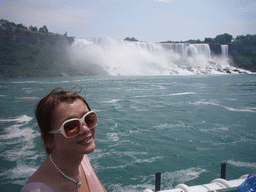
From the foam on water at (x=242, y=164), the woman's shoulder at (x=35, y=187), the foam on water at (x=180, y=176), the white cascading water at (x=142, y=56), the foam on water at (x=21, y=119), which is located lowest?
the foam on water at (x=242, y=164)

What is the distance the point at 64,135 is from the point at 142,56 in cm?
7056

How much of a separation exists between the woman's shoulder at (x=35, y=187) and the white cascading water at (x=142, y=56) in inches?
2526

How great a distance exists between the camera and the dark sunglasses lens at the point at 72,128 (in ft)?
3.28

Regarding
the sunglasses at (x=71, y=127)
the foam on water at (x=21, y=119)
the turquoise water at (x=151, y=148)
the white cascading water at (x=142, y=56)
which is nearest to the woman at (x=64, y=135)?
the sunglasses at (x=71, y=127)

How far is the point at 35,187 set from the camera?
84cm

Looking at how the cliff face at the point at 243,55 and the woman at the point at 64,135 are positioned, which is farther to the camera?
the cliff face at the point at 243,55

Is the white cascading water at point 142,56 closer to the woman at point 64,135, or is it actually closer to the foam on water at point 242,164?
the foam on water at point 242,164

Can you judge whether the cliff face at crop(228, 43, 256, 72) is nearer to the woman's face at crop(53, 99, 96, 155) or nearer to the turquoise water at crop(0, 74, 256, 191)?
the turquoise water at crop(0, 74, 256, 191)

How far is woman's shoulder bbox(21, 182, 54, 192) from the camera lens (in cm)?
83

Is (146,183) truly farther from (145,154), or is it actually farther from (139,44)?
(139,44)

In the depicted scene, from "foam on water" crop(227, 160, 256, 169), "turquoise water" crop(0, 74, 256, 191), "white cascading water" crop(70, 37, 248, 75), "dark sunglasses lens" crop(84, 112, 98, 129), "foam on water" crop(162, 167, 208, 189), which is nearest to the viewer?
"dark sunglasses lens" crop(84, 112, 98, 129)

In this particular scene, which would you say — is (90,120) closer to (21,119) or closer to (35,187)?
(35,187)

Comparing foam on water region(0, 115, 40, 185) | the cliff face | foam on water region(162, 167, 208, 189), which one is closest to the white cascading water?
the cliff face

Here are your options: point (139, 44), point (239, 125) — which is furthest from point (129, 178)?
point (139, 44)
